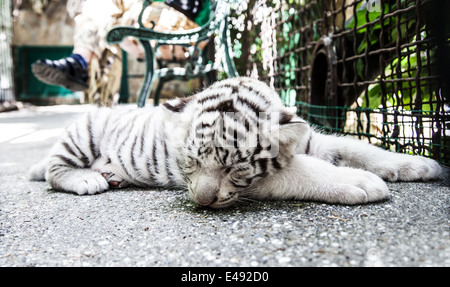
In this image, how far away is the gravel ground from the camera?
3.76 ft

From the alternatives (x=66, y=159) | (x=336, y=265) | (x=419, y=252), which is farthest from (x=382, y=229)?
(x=66, y=159)

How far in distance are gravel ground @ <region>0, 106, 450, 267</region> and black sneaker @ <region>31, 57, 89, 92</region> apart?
1969 mm

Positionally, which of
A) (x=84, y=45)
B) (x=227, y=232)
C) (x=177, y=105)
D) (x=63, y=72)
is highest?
(x=84, y=45)

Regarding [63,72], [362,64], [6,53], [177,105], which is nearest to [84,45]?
[63,72]

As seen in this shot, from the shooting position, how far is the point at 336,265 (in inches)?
42.2

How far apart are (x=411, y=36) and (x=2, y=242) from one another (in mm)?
2193

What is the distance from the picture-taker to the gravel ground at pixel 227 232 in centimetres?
114

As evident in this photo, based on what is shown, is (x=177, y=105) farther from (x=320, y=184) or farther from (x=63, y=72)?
(x=63, y=72)

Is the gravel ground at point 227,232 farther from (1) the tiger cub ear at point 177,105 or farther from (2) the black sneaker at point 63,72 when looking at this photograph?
(2) the black sneaker at point 63,72

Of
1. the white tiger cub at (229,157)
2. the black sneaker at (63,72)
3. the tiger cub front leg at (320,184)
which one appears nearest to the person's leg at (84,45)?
the black sneaker at (63,72)

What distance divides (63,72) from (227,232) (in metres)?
2.87

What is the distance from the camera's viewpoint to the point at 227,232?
4.47 ft

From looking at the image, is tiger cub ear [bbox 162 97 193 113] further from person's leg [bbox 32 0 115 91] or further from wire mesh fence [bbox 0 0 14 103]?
wire mesh fence [bbox 0 0 14 103]

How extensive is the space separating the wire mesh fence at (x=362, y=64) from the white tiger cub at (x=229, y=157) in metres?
0.36
